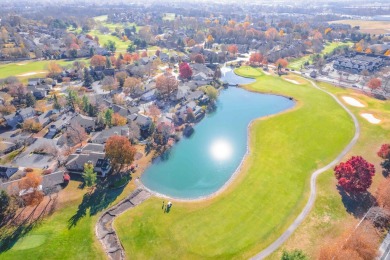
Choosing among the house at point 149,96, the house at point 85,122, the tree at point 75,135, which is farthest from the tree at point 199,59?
the tree at point 75,135

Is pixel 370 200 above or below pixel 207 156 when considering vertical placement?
above

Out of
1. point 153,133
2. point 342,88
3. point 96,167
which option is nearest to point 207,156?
point 153,133

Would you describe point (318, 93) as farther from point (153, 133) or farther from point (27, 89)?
point (27, 89)

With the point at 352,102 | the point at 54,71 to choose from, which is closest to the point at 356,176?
the point at 352,102

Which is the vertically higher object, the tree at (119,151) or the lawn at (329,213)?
the tree at (119,151)

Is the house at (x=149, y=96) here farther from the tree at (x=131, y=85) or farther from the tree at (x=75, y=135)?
the tree at (x=75, y=135)

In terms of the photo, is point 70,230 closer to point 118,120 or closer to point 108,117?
point 108,117
